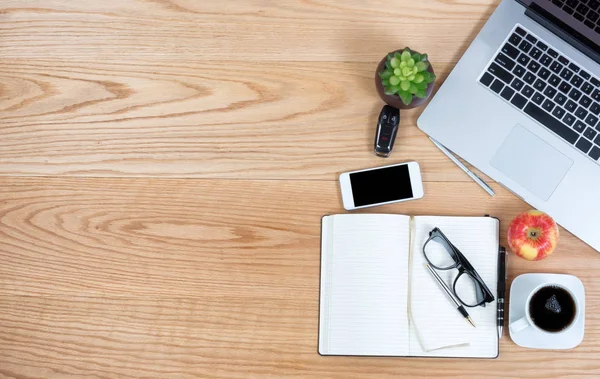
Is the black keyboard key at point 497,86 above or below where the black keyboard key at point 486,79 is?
below

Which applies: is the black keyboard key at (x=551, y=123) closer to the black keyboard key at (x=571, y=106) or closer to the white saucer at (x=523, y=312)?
the black keyboard key at (x=571, y=106)

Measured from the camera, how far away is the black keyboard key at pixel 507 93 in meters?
0.93

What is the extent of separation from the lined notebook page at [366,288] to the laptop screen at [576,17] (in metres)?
0.39

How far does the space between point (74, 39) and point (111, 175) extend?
250 millimetres

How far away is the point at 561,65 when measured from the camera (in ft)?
3.02

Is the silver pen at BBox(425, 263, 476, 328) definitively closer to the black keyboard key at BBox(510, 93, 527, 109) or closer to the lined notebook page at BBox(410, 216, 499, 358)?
the lined notebook page at BBox(410, 216, 499, 358)

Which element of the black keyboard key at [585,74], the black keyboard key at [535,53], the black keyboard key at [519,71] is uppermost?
the black keyboard key at [535,53]

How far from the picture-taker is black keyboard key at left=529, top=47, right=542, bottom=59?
926mm

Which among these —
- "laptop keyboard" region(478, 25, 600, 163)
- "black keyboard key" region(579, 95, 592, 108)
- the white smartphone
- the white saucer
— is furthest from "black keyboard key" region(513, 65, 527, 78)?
the white saucer

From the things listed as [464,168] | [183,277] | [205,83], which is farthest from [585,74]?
[183,277]

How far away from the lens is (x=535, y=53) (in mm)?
926

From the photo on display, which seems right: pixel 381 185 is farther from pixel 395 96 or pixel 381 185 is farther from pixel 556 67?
pixel 556 67

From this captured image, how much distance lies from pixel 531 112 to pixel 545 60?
0.09 m

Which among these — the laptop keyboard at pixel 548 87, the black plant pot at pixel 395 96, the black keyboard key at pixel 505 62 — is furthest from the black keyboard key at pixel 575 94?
the black plant pot at pixel 395 96
